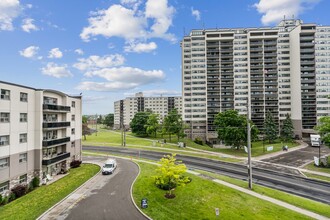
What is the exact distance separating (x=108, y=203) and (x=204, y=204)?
9.29m

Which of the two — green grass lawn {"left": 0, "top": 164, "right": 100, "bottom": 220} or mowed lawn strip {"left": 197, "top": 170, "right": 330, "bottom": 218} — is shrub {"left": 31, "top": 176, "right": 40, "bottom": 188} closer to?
green grass lawn {"left": 0, "top": 164, "right": 100, "bottom": 220}

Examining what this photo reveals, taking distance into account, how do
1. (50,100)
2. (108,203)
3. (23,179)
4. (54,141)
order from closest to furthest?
(108,203) → (23,179) → (54,141) → (50,100)

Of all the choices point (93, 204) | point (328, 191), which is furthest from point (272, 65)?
point (93, 204)

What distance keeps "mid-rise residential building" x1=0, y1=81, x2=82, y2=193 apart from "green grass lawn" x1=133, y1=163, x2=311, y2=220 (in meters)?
14.8

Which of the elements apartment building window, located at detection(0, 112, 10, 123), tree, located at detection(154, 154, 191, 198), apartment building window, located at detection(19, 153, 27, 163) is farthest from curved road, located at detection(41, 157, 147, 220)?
apartment building window, located at detection(0, 112, 10, 123)

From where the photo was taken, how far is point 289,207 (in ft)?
68.8

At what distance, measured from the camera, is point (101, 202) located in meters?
20.7

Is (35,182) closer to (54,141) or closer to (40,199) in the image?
(54,141)

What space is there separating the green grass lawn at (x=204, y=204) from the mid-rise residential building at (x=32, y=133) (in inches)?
584

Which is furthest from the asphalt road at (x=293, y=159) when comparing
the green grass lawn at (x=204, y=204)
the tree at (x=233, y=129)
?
the green grass lawn at (x=204, y=204)

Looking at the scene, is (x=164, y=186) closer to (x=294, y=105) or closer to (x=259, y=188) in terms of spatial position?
(x=259, y=188)

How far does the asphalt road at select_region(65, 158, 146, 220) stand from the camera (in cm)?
1787

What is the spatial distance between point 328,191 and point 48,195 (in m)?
34.5

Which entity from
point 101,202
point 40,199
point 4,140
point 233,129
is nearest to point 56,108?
point 4,140
